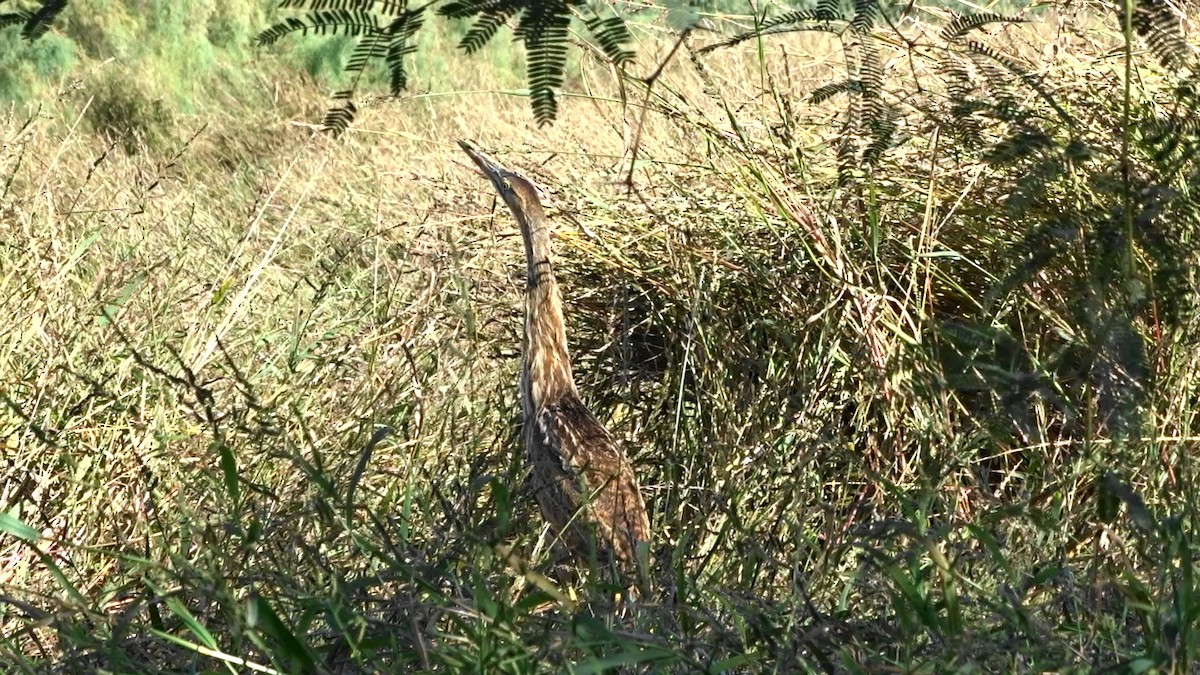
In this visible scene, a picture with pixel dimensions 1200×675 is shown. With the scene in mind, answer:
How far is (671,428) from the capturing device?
5016 mm

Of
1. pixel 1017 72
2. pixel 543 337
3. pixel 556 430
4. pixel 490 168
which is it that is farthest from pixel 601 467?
pixel 1017 72

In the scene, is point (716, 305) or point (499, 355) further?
point (499, 355)

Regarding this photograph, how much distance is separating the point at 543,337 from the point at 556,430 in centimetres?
33

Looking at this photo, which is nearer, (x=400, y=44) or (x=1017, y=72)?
(x=400, y=44)

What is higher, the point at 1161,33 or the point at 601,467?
the point at 1161,33

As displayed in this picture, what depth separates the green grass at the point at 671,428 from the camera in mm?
2816

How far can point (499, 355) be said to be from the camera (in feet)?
18.5

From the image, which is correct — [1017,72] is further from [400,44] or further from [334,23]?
[334,23]

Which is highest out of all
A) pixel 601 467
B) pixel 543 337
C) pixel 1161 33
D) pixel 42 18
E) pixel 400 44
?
pixel 42 18

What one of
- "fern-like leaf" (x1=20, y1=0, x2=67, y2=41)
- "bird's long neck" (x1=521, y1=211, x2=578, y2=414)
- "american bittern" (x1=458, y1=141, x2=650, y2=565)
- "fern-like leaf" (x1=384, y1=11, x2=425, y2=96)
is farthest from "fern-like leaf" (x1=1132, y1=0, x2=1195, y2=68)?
"bird's long neck" (x1=521, y1=211, x2=578, y2=414)

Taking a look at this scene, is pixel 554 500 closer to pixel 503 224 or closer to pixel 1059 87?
pixel 503 224

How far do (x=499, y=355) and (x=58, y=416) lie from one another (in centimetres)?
177

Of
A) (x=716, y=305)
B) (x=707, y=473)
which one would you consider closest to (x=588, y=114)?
(x=716, y=305)

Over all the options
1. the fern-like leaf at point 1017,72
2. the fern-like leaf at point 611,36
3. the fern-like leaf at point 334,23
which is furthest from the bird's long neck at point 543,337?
the fern-like leaf at point 334,23
